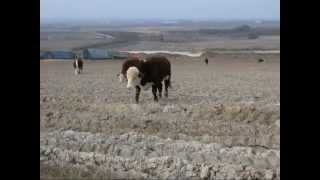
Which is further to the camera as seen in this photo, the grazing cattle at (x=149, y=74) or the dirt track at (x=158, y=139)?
the grazing cattle at (x=149, y=74)

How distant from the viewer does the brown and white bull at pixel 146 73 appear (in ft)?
41.6

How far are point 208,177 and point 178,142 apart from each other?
1939 millimetres

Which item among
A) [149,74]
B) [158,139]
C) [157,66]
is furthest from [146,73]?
[158,139]

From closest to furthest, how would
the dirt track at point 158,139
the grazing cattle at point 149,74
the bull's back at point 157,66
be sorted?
the dirt track at point 158,139
the grazing cattle at point 149,74
the bull's back at point 157,66

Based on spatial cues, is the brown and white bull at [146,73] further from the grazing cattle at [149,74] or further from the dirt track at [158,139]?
the dirt track at [158,139]

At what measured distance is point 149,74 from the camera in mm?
13070

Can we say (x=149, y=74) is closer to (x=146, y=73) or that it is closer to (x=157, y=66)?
(x=146, y=73)

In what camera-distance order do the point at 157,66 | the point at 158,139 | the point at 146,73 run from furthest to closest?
the point at 157,66 → the point at 146,73 → the point at 158,139

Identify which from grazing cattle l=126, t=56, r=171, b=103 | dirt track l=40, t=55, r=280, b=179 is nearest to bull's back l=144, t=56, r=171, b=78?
grazing cattle l=126, t=56, r=171, b=103

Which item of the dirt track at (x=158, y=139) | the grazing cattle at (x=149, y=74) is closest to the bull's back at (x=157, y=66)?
the grazing cattle at (x=149, y=74)

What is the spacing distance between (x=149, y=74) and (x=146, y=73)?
0.11 meters

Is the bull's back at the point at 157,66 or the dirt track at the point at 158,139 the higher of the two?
the bull's back at the point at 157,66

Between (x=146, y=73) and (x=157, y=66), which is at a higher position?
(x=157, y=66)
